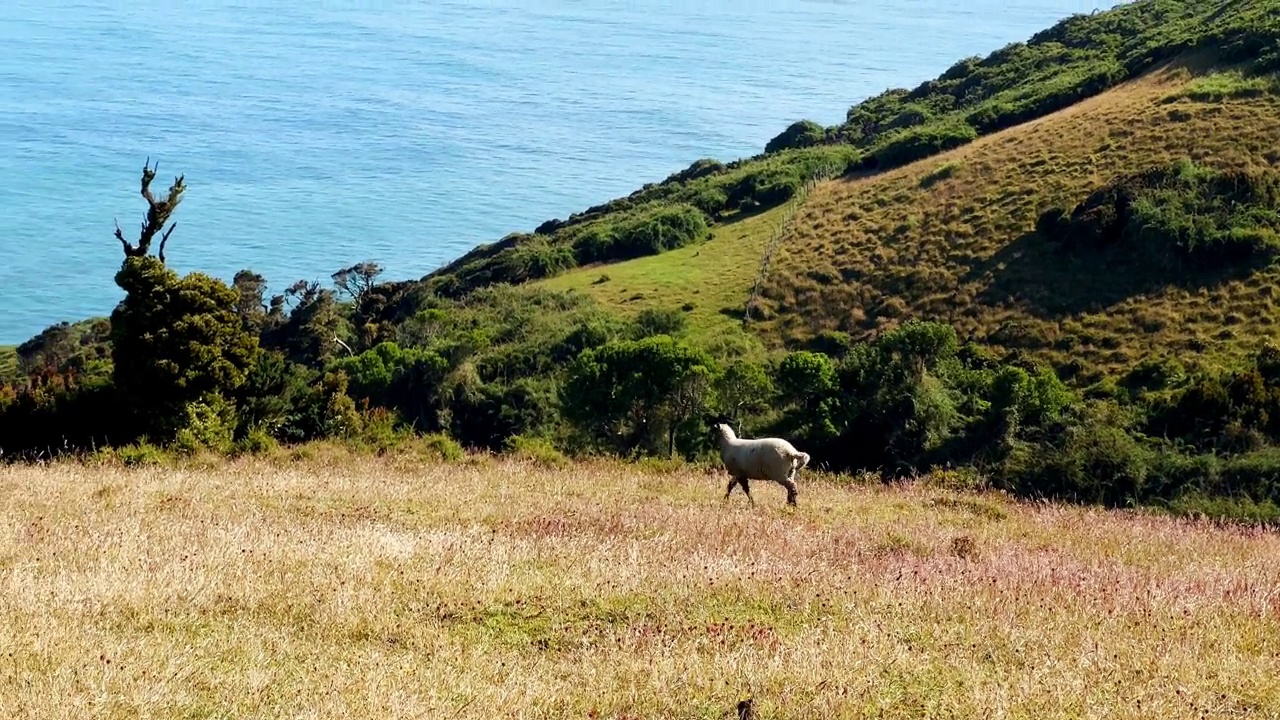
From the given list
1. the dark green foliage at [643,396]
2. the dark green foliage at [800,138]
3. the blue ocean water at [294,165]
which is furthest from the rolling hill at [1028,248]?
the blue ocean water at [294,165]

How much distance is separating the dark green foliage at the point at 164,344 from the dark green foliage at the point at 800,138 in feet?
349

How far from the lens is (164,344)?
23734 millimetres

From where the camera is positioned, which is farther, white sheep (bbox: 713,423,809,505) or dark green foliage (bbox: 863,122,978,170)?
dark green foliage (bbox: 863,122,978,170)

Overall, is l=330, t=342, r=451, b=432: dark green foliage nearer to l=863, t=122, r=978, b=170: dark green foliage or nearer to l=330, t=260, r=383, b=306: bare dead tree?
l=330, t=260, r=383, b=306: bare dead tree

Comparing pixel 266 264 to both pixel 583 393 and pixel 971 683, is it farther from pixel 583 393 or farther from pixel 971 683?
pixel 971 683

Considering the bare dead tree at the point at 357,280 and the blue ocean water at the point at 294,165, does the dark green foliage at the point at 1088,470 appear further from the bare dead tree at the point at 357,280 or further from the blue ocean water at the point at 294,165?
the blue ocean water at the point at 294,165

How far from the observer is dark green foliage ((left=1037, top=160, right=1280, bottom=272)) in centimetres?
5200

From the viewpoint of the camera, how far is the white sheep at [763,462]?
51.8 feet

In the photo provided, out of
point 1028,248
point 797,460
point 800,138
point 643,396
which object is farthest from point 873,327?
point 800,138

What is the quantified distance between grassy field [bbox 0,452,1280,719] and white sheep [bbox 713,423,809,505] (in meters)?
2.02

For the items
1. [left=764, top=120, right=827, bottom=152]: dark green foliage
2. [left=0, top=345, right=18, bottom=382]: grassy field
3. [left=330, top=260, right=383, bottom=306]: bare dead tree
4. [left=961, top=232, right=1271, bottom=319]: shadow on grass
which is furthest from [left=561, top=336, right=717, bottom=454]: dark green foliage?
[left=764, top=120, right=827, bottom=152]: dark green foliage

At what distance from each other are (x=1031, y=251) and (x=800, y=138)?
72.7 m

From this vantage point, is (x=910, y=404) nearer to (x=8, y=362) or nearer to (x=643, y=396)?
(x=643, y=396)

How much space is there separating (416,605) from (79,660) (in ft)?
7.92
